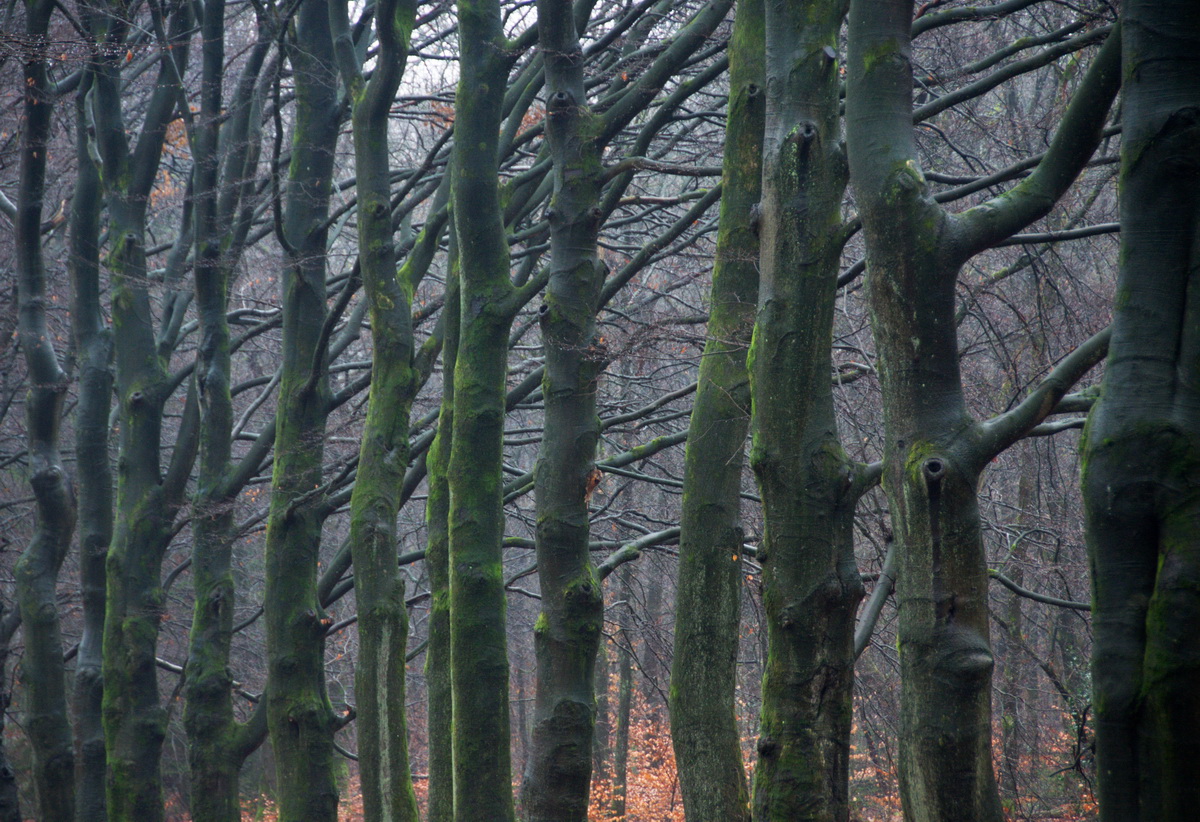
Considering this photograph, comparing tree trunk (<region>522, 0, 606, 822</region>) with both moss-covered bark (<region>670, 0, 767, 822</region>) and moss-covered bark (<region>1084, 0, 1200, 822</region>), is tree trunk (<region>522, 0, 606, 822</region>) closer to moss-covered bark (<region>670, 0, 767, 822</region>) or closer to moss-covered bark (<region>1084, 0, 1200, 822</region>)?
moss-covered bark (<region>670, 0, 767, 822</region>)

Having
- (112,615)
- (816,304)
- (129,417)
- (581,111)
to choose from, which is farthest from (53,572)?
(816,304)

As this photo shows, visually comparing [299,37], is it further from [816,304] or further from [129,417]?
[816,304]

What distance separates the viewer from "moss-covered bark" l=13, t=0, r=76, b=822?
29.9ft

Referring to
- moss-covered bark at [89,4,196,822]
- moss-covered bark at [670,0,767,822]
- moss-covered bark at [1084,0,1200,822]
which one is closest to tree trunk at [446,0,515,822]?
moss-covered bark at [670,0,767,822]

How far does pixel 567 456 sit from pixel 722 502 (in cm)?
103

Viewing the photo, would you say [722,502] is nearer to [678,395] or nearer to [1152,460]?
[678,395]

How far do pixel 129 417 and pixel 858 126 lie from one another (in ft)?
24.9

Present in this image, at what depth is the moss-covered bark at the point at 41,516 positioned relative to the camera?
9.10m

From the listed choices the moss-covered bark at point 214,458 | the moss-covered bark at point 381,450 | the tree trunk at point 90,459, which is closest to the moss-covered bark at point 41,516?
the tree trunk at point 90,459

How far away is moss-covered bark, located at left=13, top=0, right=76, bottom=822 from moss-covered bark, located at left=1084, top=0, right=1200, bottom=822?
911cm

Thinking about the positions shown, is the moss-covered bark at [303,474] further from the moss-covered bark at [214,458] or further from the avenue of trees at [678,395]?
the moss-covered bark at [214,458]

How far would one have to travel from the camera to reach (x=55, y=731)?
30.2ft

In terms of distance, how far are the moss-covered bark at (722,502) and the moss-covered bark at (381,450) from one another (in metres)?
2.43

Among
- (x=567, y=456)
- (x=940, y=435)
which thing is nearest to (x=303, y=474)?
(x=567, y=456)
